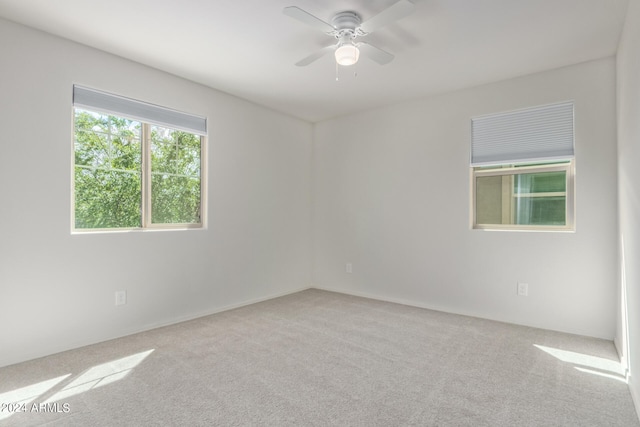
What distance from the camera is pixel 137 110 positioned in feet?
10.4

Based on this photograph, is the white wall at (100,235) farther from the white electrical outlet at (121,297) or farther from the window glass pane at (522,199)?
the window glass pane at (522,199)

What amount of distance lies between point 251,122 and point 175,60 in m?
1.26

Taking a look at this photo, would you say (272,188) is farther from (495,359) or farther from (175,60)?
(495,359)

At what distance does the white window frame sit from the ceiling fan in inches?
71.6

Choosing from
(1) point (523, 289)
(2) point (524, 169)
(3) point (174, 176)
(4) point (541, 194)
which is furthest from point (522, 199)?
(3) point (174, 176)

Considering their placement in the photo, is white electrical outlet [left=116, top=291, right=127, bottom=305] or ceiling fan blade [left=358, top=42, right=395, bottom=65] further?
white electrical outlet [left=116, top=291, right=127, bottom=305]

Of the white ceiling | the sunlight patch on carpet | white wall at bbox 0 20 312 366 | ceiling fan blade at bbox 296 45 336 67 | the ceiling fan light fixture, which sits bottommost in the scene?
the sunlight patch on carpet

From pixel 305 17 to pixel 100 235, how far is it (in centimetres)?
241

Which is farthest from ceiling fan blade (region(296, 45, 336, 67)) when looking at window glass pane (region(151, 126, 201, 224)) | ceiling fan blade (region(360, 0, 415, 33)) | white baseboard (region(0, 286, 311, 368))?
white baseboard (region(0, 286, 311, 368))

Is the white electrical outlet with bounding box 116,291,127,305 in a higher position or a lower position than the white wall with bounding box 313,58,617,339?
lower

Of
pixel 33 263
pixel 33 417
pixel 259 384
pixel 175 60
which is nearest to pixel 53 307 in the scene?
pixel 33 263

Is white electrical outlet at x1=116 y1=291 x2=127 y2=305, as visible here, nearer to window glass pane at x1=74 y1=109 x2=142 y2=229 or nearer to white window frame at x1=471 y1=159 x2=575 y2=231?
window glass pane at x1=74 y1=109 x2=142 y2=229

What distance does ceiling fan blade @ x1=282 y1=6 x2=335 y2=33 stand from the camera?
6.81 feet

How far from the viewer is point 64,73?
273cm
